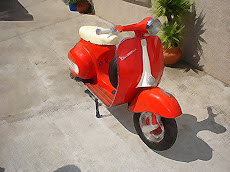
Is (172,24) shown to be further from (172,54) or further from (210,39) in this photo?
(210,39)

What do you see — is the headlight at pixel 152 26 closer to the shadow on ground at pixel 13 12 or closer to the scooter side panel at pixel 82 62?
the scooter side panel at pixel 82 62

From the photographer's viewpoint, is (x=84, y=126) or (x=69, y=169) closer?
(x=69, y=169)

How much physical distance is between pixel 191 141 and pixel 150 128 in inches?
23.4

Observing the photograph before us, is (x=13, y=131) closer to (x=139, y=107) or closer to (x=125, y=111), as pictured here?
(x=125, y=111)

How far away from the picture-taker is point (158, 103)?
2.14 meters

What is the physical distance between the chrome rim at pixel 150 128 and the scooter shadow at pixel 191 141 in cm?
19

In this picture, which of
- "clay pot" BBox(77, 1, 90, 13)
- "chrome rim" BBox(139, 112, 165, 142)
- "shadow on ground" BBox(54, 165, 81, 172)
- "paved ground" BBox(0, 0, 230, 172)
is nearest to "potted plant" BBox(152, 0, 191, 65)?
"paved ground" BBox(0, 0, 230, 172)

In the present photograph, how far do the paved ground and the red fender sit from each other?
626 mm

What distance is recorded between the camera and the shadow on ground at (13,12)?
6.02 meters

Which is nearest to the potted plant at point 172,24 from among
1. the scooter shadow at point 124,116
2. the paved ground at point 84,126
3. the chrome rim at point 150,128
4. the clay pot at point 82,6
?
the paved ground at point 84,126

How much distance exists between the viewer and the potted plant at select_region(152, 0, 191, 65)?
10.7 feet

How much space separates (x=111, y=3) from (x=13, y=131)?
11.4 ft

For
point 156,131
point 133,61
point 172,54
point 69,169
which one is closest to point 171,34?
point 172,54

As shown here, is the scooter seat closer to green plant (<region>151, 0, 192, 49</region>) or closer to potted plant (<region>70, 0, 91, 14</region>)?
green plant (<region>151, 0, 192, 49</region>)
